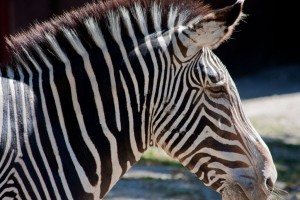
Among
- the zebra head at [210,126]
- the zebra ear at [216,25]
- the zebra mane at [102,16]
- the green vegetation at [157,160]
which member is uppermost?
the zebra mane at [102,16]

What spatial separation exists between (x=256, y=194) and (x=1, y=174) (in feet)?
3.96

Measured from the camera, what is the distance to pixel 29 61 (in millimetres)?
3729

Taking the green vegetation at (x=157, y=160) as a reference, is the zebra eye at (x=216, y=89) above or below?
above

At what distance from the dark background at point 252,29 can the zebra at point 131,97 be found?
8797mm

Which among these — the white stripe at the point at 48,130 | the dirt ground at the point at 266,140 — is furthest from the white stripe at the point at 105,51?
the dirt ground at the point at 266,140

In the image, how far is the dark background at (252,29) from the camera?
12.7 metres

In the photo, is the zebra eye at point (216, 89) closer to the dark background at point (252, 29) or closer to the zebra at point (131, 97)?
the zebra at point (131, 97)

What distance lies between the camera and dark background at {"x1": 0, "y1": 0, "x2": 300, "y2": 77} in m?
12.7

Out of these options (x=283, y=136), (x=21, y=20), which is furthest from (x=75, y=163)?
(x=21, y=20)

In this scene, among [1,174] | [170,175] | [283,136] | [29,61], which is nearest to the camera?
[1,174]

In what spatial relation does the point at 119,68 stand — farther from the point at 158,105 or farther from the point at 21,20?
the point at 21,20

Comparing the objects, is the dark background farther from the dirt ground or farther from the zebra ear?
the zebra ear

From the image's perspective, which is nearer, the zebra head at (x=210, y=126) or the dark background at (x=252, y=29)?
the zebra head at (x=210, y=126)

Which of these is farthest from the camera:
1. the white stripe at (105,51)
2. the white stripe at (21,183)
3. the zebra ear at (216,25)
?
the white stripe at (105,51)
